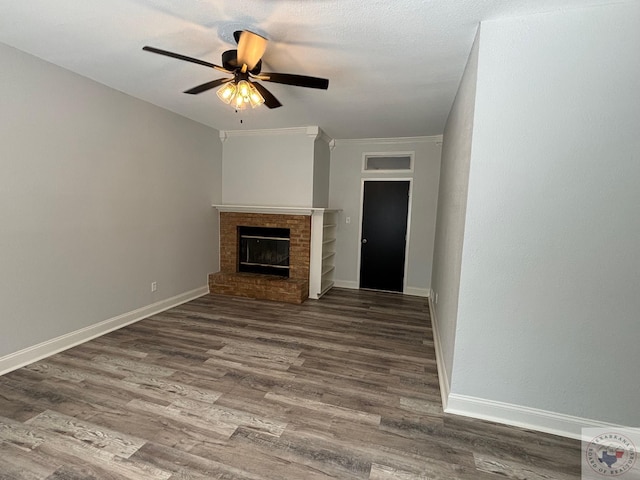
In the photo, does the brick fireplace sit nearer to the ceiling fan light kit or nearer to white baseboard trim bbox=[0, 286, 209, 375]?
white baseboard trim bbox=[0, 286, 209, 375]

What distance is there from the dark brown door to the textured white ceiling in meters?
1.85

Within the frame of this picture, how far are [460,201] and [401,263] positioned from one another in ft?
9.89

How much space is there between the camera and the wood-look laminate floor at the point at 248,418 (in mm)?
1609

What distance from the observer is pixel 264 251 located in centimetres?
512

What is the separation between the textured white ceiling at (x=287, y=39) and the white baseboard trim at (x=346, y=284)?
307 centimetres

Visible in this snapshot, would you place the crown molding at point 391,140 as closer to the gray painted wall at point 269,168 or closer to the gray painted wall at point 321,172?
the gray painted wall at point 321,172

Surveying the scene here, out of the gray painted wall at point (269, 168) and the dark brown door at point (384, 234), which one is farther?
the dark brown door at point (384, 234)

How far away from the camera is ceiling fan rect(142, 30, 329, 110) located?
6.45 feet

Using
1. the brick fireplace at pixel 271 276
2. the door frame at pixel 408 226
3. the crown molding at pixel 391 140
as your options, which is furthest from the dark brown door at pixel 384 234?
the brick fireplace at pixel 271 276

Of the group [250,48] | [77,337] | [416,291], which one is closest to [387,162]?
[416,291]

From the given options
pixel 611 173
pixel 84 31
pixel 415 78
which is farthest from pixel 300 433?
pixel 84 31

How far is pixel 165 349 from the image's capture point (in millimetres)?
2898

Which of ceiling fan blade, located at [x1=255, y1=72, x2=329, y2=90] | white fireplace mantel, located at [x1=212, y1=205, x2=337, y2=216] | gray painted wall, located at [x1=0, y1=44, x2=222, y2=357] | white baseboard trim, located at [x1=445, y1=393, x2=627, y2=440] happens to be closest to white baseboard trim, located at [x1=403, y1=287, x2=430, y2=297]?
white fireplace mantel, located at [x1=212, y1=205, x2=337, y2=216]

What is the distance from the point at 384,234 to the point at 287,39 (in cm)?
356
